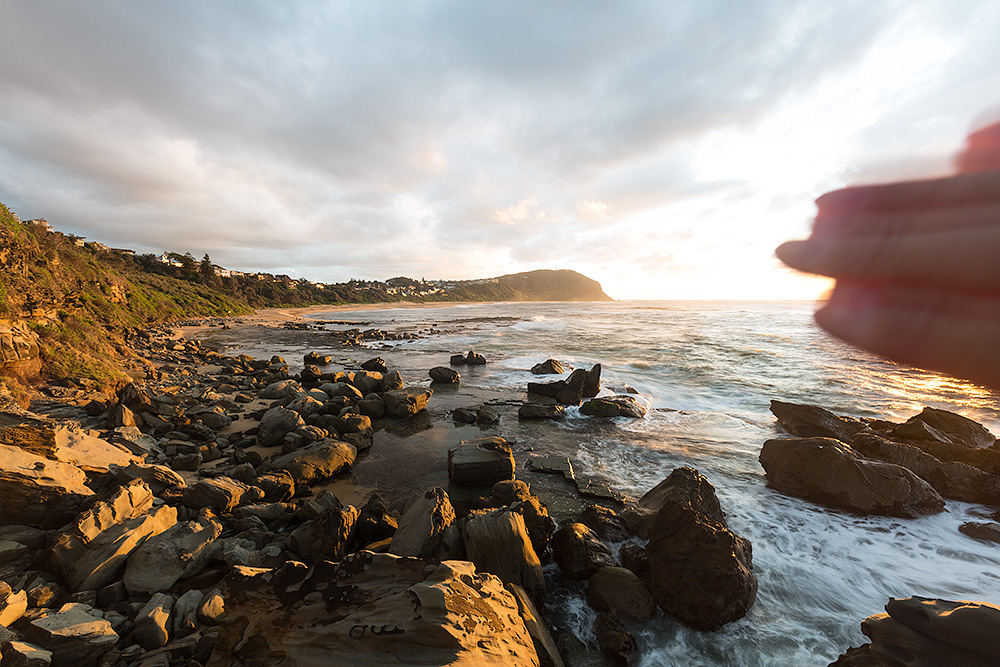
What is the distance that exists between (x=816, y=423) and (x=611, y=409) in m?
5.07

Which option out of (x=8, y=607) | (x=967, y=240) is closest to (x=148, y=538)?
(x=8, y=607)

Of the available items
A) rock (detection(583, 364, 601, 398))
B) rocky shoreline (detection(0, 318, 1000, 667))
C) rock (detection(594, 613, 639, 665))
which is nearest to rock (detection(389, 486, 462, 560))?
rocky shoreline (detection(0, 318, 1000, 667))

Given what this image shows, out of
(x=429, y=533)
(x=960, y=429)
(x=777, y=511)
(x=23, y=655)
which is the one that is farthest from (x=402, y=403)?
(x=960, y=429)

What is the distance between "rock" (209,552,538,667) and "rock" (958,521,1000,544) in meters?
7.39

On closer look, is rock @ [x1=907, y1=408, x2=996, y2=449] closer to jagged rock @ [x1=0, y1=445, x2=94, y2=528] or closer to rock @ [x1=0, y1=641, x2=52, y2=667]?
rock @ [x1=0, y1=641, x2=52, y2=667]

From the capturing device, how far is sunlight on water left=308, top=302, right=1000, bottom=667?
3822mm

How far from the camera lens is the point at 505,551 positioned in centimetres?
403

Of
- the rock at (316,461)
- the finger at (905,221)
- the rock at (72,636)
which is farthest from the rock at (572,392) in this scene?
the rock at (72,636)

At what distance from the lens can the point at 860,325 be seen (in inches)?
152

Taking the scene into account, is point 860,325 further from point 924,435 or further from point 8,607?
point 8,607

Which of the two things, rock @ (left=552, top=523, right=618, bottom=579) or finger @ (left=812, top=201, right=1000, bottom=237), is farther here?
rock @ (left=552, top=523, right=618, bottom=579)

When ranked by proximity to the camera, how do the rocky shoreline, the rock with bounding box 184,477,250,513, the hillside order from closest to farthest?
1. the rocky shoreline
2. the rock with bounding box 184,477,250,513
3. the hillside

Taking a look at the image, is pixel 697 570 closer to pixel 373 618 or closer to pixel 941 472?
pixel 373 618

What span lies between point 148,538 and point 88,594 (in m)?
0.63
